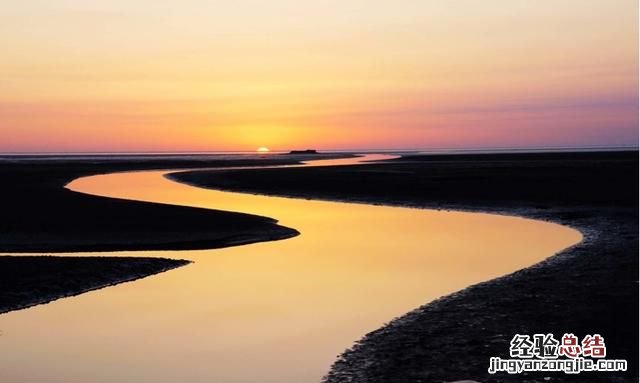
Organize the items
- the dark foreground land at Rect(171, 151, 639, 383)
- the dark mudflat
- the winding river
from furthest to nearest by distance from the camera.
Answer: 1. the dark mudflat
2. the winding river
3. the dark foreground land at Rect(171, 151, 639, 383)

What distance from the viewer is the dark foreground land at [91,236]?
1883cm

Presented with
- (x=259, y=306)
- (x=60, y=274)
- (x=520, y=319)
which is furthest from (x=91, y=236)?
(x=520, y=319)

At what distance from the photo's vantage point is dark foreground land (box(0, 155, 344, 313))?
741 inches

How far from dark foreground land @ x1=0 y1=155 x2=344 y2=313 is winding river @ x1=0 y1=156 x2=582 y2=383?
0.97m

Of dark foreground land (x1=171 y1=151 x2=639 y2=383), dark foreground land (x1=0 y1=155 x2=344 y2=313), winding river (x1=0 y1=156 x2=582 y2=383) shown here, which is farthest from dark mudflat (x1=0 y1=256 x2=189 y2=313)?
dark foreground land (x1=171 y1=151 x2=639 y2=383)

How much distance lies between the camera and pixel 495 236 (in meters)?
28.0

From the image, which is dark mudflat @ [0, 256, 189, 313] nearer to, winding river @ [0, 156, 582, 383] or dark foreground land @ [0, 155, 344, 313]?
dark foreground land @ [0, 155, 344, 313]

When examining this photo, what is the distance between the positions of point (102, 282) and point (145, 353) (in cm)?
713

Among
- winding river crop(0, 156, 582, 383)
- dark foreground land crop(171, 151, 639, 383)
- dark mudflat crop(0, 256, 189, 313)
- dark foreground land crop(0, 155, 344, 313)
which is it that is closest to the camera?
dark foreground land crop(171, 151, 639, 383)

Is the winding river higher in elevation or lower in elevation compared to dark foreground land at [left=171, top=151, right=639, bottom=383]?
lower

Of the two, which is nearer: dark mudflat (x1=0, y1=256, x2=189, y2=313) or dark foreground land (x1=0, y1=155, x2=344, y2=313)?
dark mudflat (x1=0, y1=256, x2=189, y2=313)

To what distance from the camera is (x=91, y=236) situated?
2784 centimetres

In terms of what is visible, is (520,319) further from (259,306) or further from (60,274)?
(60,274)

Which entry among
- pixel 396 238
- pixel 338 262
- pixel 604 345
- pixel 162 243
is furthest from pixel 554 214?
pixel 604 345
